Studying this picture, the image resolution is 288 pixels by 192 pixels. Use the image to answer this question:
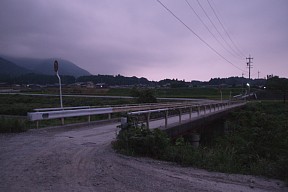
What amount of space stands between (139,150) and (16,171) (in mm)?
3790

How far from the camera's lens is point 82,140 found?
1121cm

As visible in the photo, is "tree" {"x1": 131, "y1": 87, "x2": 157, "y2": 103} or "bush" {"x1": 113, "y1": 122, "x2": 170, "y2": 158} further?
"tree" {"x1": 131, "y1": 87, "x2": 157, "y2": 103}

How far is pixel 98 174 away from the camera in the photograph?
6.58 meters

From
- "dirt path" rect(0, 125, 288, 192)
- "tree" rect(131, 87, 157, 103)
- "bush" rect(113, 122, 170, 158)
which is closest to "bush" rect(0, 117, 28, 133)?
"dirt path" rect(0, 125, 288, 192)

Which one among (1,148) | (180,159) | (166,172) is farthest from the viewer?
(1,148)

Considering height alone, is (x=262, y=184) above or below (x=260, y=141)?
above

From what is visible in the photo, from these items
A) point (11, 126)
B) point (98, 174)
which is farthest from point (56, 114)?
point (98, 174)

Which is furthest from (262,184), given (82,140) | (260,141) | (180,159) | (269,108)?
(269,108)

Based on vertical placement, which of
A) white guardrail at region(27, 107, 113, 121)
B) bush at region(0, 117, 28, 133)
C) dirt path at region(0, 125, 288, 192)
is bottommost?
dirt path at region(0, 125, 288, 192)

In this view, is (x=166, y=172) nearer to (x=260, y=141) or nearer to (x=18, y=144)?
(x=18, y=144)

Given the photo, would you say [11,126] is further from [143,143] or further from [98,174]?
[98,174]

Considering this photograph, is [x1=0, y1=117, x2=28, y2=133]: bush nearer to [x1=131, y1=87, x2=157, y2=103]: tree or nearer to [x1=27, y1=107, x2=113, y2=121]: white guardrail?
[x1=27, y1=107, x2=113, y2=121]: white guardrail

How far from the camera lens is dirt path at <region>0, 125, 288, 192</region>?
5.82m

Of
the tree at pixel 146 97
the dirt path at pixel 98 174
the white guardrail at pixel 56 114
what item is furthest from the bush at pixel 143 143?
the tree at pixel 146 97
